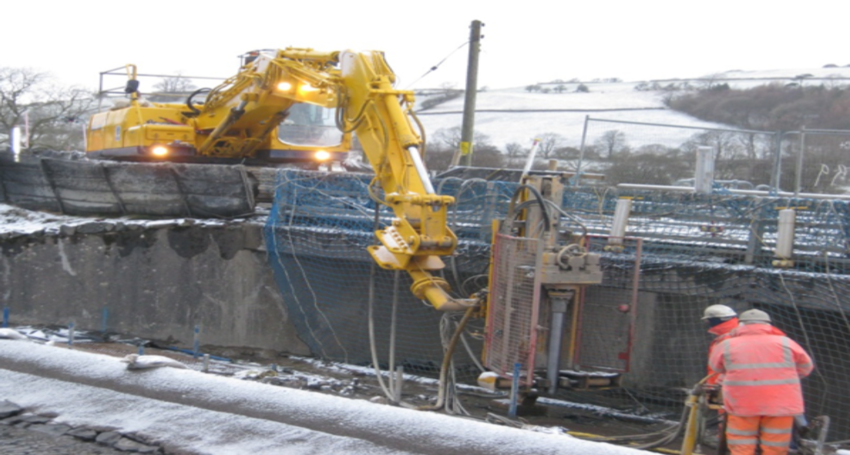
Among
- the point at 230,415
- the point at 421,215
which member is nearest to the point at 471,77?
the point at 421,215

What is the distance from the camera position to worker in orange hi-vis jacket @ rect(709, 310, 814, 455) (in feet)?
18.4

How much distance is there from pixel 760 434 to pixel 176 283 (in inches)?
305

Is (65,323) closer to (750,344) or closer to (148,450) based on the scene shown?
(148,450)

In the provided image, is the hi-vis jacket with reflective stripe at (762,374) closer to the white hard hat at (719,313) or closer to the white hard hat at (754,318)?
the white hard hat at (754,318)

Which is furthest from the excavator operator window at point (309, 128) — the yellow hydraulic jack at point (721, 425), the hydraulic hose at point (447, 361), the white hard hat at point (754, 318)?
the white hard hat at point (754, 318)

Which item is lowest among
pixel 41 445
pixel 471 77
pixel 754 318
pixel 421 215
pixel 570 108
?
pixel 41 445

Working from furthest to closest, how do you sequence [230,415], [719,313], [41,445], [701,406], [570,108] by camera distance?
1. [570,108]
2. [719,313]
3. [701,406]
4. [230,415]
5. [41,445]

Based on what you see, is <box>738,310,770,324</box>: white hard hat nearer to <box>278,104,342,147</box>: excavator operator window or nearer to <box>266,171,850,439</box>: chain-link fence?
<box>266,171,850,439</box>: chain-link fence

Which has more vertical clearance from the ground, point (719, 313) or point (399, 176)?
point (399, 176)

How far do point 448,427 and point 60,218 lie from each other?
9.99 meters

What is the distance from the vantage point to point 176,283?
11070 mm

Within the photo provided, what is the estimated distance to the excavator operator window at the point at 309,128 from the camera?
45.0 feet

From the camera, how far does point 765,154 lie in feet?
43.3

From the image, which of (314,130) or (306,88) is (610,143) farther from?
(306,88)
